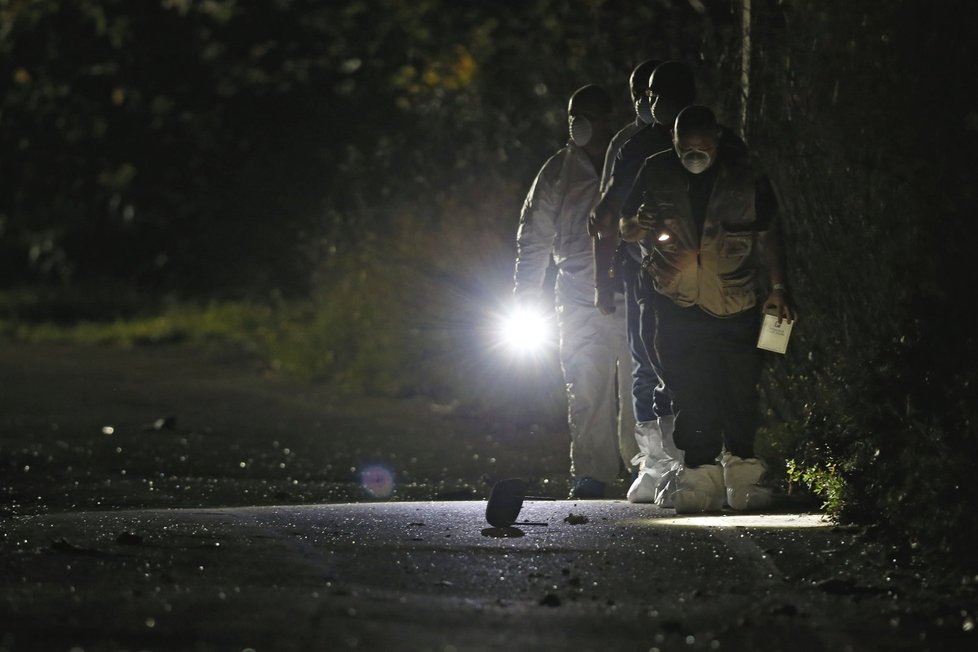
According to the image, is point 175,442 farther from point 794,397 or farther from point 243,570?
point 243,570

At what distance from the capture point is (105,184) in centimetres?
3075

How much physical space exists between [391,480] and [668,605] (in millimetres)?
5531

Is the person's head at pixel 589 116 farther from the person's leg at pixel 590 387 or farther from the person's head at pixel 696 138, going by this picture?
the person's head at pixel 696 138

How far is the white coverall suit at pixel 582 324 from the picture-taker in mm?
10734

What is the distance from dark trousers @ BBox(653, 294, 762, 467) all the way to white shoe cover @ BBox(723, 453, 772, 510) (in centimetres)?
6

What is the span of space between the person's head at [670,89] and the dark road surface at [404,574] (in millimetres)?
1787

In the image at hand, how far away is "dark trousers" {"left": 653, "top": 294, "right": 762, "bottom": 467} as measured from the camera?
31.2 feet

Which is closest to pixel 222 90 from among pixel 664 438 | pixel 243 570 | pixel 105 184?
pixel 105 184

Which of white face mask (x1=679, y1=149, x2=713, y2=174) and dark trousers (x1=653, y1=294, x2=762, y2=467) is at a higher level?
white face mask (x1=679, y1=149, x2=713, y2=174)

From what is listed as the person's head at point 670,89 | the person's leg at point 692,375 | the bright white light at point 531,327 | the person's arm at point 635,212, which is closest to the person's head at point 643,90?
the person's head at point 670,89

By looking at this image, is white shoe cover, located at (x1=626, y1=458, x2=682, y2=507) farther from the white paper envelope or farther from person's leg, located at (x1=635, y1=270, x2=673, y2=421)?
the white paper envelope

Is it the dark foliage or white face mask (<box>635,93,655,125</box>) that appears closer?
the dark foliage

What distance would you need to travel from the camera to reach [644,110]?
10336mm

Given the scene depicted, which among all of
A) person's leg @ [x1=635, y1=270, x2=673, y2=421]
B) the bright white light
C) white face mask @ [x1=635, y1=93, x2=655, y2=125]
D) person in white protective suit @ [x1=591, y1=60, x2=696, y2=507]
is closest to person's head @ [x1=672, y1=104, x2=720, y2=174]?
person in white protective suit @ [x1=591, y1=60, x2=696, y2=507]
